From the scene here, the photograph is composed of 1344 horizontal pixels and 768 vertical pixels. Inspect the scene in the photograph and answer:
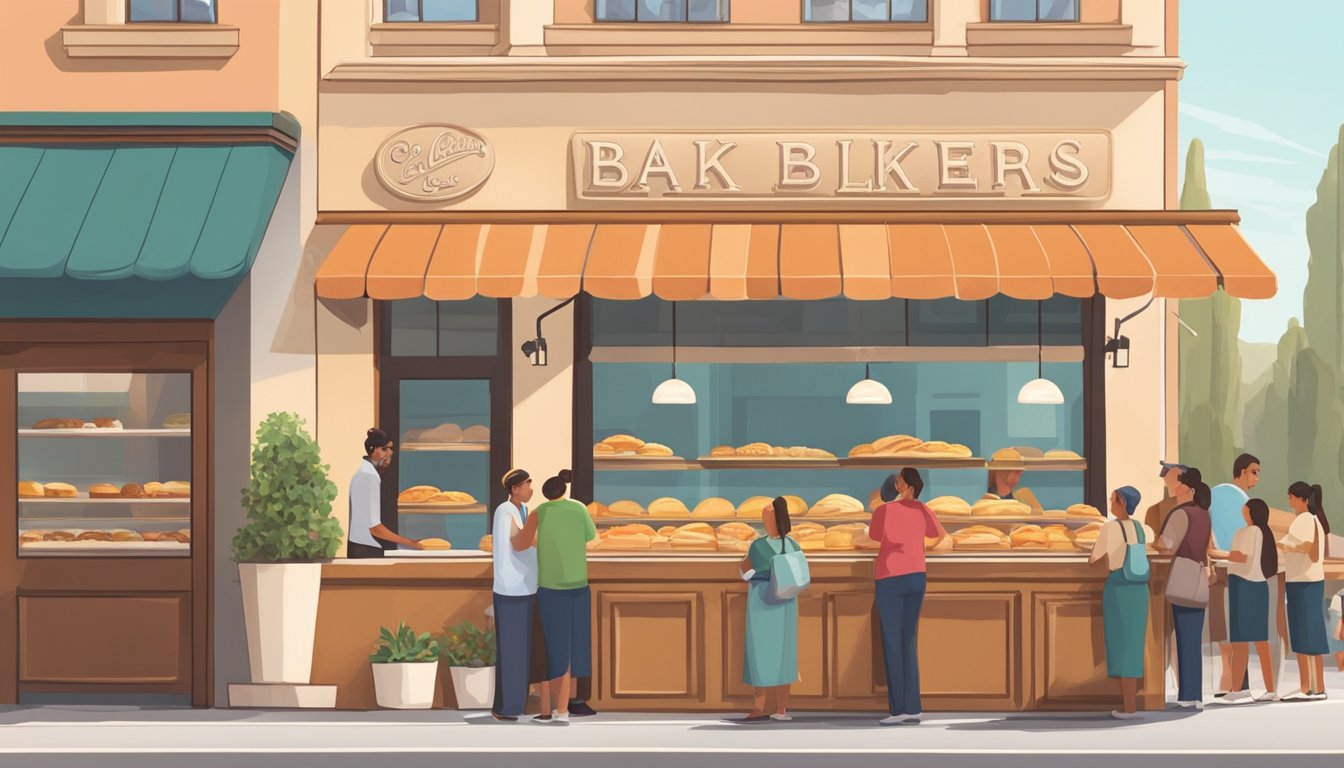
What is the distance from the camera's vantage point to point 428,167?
15531 millimetres

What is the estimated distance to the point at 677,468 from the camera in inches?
615

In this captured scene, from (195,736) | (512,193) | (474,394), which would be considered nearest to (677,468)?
(474,394)

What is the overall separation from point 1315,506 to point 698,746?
632cm

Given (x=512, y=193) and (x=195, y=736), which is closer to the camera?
(x=195, y=736)

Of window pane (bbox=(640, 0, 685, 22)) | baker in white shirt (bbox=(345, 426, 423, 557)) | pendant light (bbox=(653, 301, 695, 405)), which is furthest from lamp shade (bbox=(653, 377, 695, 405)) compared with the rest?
window pane (bbox=(640, 0, 685, 22))

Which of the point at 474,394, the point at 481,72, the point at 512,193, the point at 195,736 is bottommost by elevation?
the point at 195,736

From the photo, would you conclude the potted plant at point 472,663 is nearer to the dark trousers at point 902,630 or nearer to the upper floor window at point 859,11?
the dark trousers at point 902,630

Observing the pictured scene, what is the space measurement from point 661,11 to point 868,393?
426cm

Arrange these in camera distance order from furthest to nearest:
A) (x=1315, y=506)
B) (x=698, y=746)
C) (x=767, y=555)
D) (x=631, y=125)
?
(x=631, y=125), (x=1315, y=506), (x=767, y=555), (x=698, y=746)

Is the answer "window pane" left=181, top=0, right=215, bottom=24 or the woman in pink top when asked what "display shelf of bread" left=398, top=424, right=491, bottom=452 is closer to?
the woman in pink top

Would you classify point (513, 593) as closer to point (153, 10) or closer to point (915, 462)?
point (915, 462)

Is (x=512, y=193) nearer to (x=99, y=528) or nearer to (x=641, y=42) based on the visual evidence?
(x=641, y=42)

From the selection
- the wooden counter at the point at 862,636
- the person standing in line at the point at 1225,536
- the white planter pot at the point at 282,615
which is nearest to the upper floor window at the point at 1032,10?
the person standing in line at the point at 1225,536

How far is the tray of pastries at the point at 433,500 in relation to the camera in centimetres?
1542
